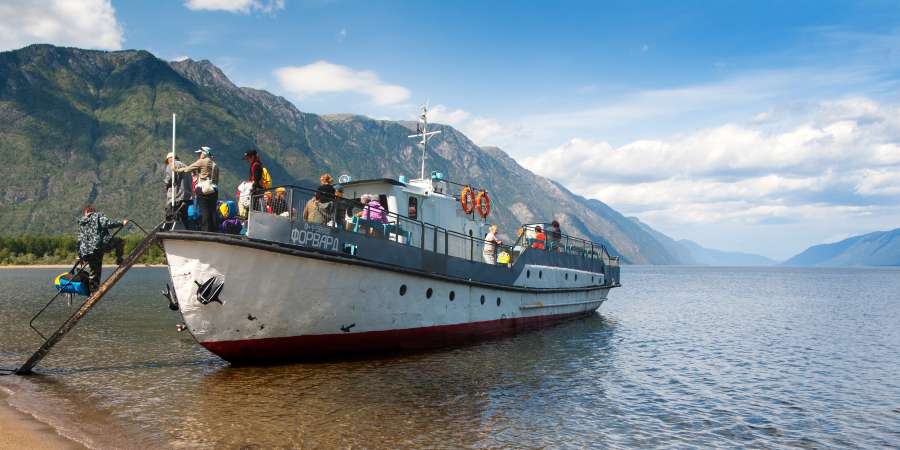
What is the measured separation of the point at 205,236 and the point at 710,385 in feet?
37.7

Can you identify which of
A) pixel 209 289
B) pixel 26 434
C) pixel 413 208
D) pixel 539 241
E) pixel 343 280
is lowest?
pixel 26 434

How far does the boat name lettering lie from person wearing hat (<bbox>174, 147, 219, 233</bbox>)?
1.59 m

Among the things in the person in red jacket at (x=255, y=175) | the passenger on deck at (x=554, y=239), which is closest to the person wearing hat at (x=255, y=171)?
the person in red jacket at (x=255, y=175)

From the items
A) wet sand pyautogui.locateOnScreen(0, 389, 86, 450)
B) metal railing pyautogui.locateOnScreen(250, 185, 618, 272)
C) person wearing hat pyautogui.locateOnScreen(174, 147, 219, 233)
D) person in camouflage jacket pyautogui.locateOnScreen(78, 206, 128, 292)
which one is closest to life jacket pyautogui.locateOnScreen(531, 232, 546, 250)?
metal railing pyautogui.locateOnScreen(250, 185, 618, 272)

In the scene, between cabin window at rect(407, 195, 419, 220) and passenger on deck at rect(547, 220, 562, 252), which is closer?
cabin window at rect(407, 195, 419, 220)

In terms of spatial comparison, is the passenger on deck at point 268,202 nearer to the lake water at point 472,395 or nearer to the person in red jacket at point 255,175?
the person in red jacket at point 255,175

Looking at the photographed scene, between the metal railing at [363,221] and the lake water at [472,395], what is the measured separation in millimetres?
2838

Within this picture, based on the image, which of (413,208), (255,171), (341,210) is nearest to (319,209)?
(341,210)

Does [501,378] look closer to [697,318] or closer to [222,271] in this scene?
[222,271]

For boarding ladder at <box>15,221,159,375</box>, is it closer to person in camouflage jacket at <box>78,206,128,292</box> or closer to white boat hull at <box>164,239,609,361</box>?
person in camouflage jacket at <box>78,206,128,292</box>

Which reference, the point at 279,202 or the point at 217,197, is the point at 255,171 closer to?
the point at 279,202

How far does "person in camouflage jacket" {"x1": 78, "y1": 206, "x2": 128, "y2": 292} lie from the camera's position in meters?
12.3

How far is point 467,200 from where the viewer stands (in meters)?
18.8

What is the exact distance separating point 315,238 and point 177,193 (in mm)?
2885
